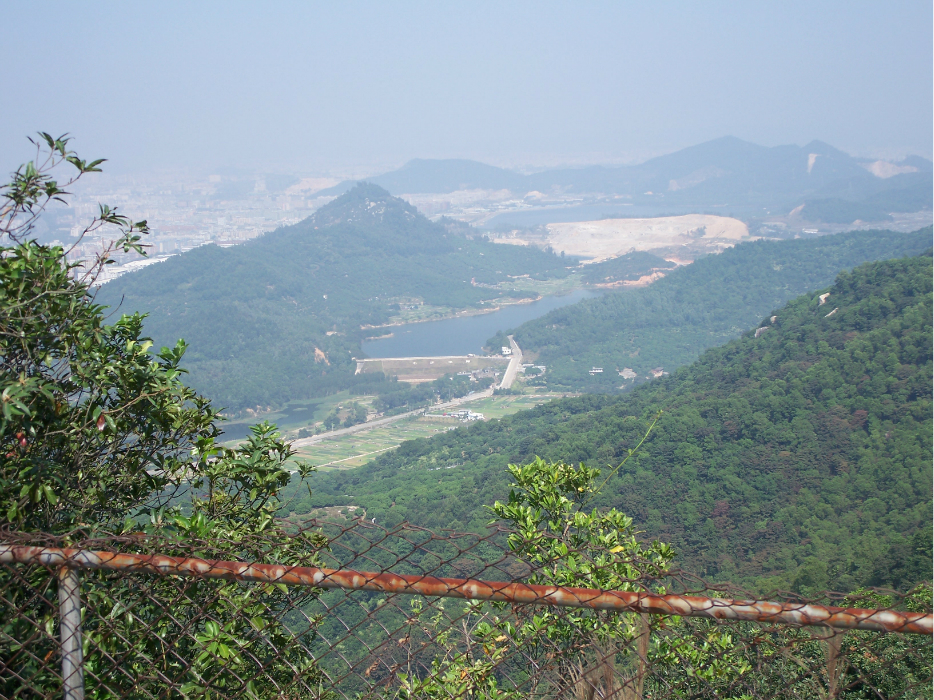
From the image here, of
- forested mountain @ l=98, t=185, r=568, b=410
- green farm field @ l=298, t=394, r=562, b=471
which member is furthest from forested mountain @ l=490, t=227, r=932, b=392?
forested mountain @ l=98, t=185, r=568, b=410

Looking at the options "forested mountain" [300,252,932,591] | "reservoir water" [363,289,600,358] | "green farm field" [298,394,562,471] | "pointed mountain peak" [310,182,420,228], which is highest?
"pointed mountain peak" [310,182,420,228]

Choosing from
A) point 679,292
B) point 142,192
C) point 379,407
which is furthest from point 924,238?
point 142,192

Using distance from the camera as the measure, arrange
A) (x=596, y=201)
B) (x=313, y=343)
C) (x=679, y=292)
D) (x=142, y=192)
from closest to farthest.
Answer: (x=313, y=343), (x=679, y=292), (x=142, y=192), (x=596, y=201)

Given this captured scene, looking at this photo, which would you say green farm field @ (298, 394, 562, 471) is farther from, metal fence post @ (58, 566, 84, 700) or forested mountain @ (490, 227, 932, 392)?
metal fence post @ (58, 566, 84, 700)

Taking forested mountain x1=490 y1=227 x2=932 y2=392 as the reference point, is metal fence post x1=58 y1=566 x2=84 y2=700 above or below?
above

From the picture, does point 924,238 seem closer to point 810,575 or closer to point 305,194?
point 810,575

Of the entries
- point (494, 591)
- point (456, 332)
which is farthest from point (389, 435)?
point (494, 591)
